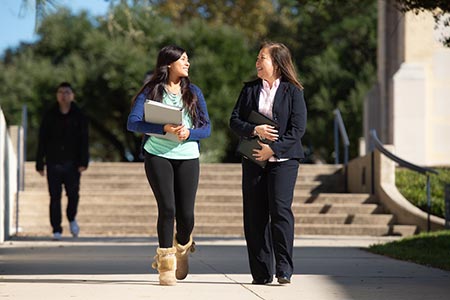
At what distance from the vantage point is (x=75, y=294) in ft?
28.1

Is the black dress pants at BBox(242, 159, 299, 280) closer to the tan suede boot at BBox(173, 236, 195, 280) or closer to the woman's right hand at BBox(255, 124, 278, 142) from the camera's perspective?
the woman's right hand at BBox(255, 124, 278, 142)

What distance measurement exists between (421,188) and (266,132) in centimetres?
1235

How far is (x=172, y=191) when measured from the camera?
9359mm

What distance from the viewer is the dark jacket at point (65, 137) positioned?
16.3 metres

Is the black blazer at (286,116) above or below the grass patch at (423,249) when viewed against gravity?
above

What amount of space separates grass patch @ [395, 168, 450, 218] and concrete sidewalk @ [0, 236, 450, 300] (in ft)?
16.7

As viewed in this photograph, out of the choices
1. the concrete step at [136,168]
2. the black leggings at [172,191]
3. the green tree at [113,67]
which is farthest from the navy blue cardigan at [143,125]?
A: the green tree at [113,67]

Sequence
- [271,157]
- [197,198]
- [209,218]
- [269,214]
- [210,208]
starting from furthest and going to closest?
[197,198], [210,208], [209,218], [269,214], [271,157]

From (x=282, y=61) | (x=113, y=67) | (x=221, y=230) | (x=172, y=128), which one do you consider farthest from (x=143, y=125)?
(x=113, y=67)

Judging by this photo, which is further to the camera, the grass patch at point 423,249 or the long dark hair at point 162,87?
the grass patch at point 423,249

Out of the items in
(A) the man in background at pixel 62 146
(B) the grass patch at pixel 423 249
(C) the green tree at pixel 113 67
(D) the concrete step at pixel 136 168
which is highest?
(C) the green tree at pixel 113 67

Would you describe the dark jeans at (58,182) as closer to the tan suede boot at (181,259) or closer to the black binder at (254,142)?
the tan suede boot at (181,259)

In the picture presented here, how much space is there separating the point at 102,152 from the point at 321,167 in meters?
28.6

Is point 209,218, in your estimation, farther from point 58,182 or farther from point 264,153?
point 264,153
